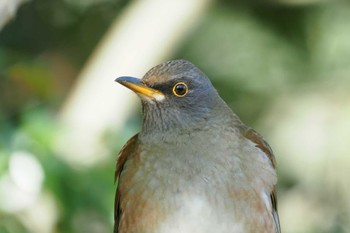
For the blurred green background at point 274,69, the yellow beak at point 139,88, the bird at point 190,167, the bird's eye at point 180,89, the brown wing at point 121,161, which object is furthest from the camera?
the blurred green background at point 274,69

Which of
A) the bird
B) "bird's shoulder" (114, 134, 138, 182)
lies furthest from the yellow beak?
"bird's shoulder" (114, 134, 138, 182)

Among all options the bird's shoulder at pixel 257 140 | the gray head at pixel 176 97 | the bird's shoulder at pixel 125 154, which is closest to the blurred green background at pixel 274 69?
the bird's shoulder at pixel 125 154

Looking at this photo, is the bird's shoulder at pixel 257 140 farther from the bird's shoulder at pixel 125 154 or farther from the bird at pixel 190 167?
the bird's shoulder at pixel 125 154

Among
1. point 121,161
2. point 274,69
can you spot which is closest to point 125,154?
point 121,161

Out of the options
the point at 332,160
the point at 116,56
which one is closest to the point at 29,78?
the point at 116,56

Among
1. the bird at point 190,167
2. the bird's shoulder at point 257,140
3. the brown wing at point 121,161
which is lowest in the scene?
the brown wing at point 121,161

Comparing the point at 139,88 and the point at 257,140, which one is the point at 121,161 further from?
the point at 257,140

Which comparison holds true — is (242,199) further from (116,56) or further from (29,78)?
(116,56)

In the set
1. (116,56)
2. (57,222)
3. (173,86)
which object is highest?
(173,86)
